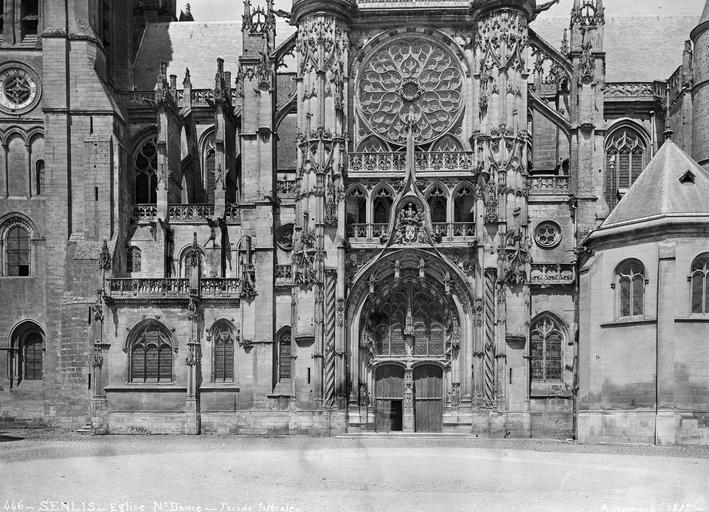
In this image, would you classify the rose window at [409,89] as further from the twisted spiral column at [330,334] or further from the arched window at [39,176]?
the arched window at [39,176]

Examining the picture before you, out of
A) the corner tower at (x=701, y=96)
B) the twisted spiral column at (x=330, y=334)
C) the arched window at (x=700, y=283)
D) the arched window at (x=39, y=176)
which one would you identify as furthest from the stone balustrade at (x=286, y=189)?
the corner tower at (x=701, y=96)

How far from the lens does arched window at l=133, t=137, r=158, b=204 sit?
46062 mm

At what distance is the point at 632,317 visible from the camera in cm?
3316

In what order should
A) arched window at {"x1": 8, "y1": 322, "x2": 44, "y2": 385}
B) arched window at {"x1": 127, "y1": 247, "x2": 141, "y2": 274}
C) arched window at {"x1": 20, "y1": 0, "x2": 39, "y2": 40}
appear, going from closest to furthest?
arched window at {"x1": 8, "y1": 322, "x2": 44, "y2": 385}
arched window at {"x1": 127, "y1": 247, "x2": 141, "y2": 274}
arched window at {"x1": 20, "y1": 0, "x2": 39, "y2": 40}

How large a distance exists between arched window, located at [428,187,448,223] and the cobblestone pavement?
11091mm

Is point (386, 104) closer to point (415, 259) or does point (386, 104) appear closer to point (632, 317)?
point (415, 259)

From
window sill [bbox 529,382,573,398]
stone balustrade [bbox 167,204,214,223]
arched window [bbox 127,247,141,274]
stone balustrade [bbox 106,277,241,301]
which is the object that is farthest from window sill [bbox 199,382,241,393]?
window sill [bbox 529,382,573,398]

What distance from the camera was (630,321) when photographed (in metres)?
33.1

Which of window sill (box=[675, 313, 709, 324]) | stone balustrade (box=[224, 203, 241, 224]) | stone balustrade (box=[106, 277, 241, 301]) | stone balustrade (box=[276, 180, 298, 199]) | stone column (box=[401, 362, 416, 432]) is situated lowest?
stone column (box=[401, 362, 416, 432])

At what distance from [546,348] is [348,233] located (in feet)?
29.6

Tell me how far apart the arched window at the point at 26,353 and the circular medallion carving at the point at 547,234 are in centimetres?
2153

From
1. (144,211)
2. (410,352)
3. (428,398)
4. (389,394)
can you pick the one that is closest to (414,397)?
(428,398)

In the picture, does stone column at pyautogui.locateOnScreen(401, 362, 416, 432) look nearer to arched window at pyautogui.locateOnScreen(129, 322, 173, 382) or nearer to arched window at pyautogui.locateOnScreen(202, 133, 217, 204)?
arched window at pyautogui.locateOnScreen(129, 322, 173, 382)

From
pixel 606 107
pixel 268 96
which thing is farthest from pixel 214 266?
pixel 606 107
